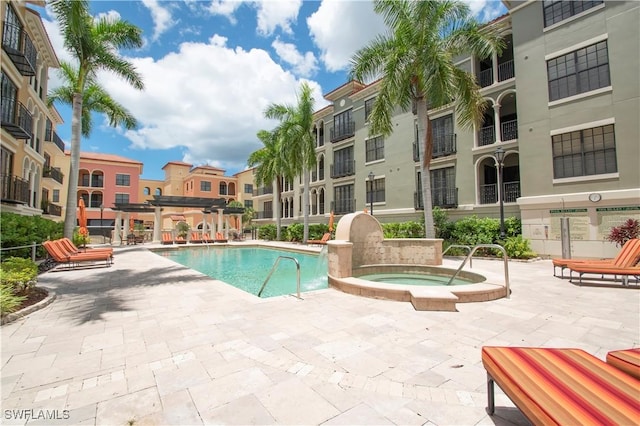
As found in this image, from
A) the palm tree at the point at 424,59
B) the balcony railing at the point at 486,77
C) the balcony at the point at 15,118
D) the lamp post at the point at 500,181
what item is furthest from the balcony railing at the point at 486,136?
the balcony at the point at 15,118

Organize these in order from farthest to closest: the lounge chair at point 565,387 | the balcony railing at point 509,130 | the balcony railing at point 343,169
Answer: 1. the balcony railing at point 343,169
2. the balcony railing at point 509,130
3. the lounge chair at point 565,387

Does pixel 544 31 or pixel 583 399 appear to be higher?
pixel 544 31

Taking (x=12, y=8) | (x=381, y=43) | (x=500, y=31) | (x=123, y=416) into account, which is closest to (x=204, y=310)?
(x=123, y=416)

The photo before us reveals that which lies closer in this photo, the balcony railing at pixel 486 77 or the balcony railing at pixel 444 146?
the balcony railing at pixel 486 77

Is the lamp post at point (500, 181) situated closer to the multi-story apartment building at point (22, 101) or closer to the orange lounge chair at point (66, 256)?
the orange lounge chair at point (66, 256)

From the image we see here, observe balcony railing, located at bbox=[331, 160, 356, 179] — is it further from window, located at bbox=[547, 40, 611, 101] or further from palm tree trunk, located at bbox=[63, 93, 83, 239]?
palm tree trunk, located at bbox=[63, 93, 83, 239]

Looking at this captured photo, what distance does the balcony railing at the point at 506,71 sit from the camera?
664 inches

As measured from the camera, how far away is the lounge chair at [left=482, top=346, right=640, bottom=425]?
1.70 metres

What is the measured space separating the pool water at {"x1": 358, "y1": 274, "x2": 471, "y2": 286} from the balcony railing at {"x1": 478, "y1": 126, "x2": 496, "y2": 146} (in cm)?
1203

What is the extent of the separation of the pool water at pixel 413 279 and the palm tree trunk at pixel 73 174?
14.2m

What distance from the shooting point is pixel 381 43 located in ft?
44.5

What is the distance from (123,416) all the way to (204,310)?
324 centimetres

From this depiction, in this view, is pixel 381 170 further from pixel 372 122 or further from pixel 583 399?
pixel 583 399

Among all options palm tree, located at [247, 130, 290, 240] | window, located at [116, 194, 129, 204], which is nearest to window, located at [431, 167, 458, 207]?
palm tree, located at [247, 130, 290, 240]
